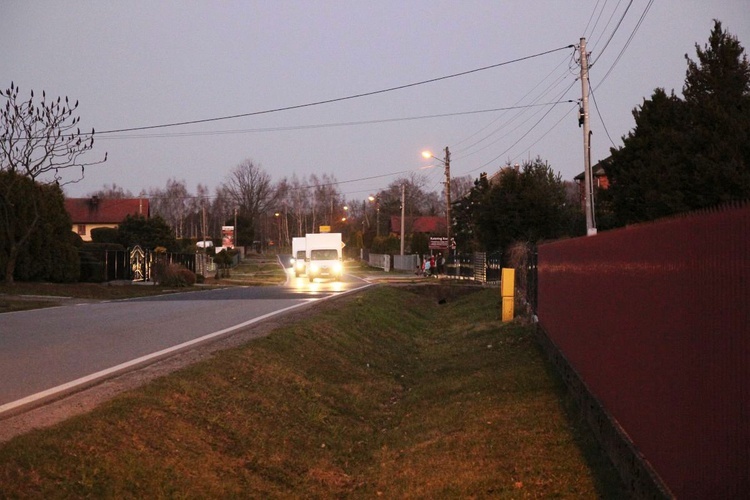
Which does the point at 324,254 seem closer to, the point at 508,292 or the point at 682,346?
the point at 508,292

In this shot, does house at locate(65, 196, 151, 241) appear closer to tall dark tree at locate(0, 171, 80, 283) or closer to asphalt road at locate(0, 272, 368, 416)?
tall dark tree at locate(0, 171, 80, 283)

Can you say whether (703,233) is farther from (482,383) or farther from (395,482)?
(482,383)

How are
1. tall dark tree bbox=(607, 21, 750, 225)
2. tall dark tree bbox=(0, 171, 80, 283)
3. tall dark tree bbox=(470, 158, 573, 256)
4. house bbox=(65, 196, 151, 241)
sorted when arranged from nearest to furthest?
tall dark tree bbox=(607, 21, 750, 225) → tall dark tree bbox=(0, 171, 80, 283) → tall dark tree bbox=(470, 158, 573, 256) → house bbox=(65, 196, 151, 241)

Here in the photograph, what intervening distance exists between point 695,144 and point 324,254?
2797 cm

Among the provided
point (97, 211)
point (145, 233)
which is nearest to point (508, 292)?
point (145, 233)

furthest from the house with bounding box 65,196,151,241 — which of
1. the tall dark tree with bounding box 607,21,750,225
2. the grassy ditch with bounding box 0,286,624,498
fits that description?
the grassy ditch with bounding box 0,286,624,498

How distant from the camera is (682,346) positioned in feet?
17.0

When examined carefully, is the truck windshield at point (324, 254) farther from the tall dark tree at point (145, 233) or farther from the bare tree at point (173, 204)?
the bare tree at point (173, 204)

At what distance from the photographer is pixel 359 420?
1201cm

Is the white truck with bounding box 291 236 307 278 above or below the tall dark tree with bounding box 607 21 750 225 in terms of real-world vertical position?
below

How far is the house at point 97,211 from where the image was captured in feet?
330

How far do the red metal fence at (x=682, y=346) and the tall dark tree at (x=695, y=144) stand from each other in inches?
769

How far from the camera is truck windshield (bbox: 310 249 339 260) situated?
52.2 m

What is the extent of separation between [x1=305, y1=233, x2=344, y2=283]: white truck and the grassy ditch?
3596 cm
